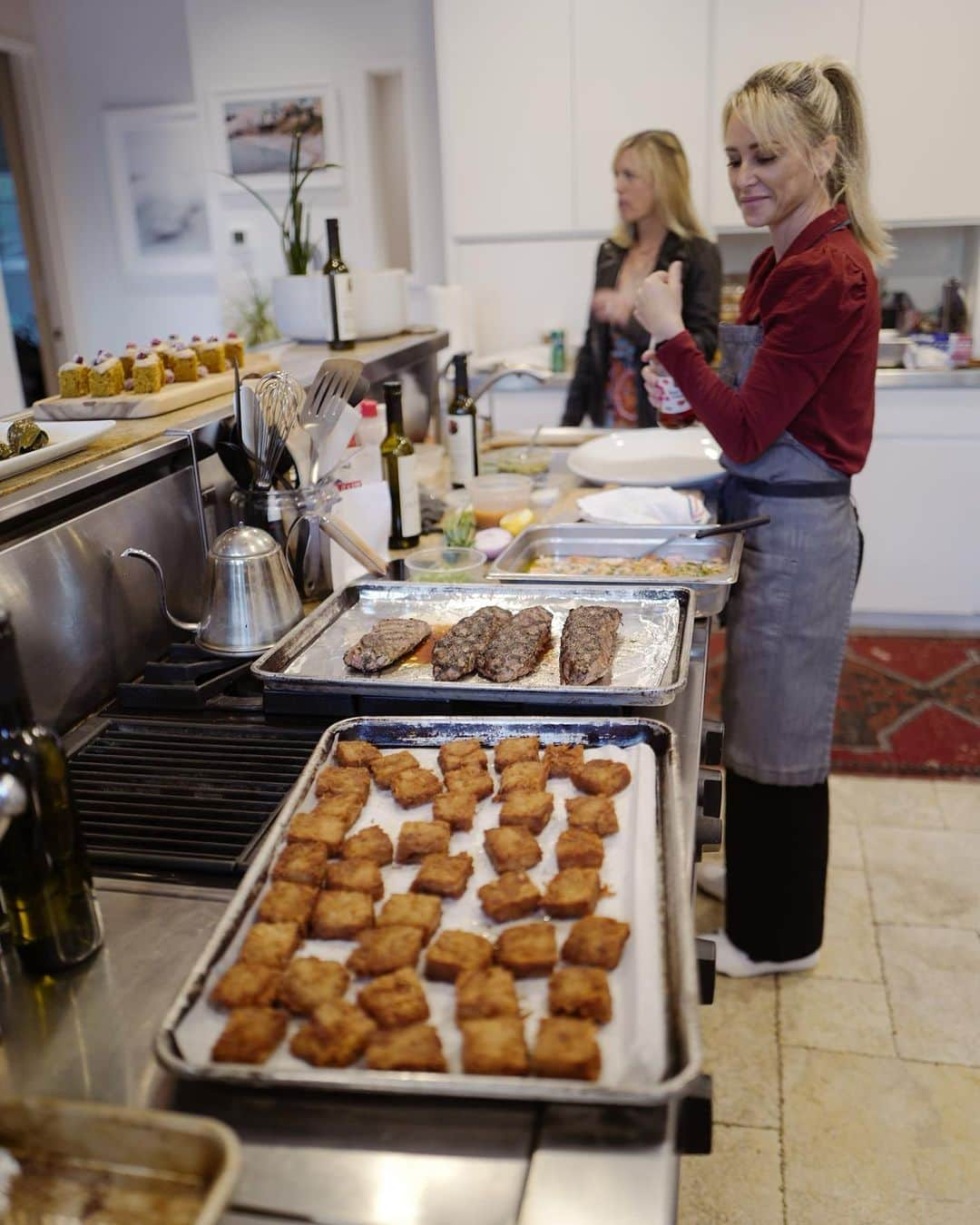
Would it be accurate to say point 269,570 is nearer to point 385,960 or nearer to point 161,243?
point 385,960

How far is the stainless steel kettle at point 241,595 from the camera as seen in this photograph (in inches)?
57.3

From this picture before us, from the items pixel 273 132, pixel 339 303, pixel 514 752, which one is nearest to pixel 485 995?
pixel 514 752

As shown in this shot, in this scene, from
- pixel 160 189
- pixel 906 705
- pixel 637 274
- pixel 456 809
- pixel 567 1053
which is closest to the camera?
pixel 567 1053

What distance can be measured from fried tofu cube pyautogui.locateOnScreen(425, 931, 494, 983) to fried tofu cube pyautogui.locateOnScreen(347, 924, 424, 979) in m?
0.01

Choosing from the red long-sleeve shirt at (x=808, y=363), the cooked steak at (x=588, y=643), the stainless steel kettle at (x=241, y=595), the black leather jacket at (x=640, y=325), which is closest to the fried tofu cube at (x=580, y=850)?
the cooked steak at (x=588, y=643)

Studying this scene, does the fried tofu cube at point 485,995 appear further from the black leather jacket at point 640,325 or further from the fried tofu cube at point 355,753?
the black leather jacket at point 640,325

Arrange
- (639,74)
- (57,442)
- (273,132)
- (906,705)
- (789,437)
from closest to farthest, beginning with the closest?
1. (57,442)
2. (789,437)
3. (906,705)
4. (639,74)
5. (273,132)

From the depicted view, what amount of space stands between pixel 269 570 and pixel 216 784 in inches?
15.7

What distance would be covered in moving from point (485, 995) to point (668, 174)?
304cm

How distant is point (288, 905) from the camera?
0.90 meters

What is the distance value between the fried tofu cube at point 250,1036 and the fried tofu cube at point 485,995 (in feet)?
0.44

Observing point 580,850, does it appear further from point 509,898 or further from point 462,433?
point 462,433

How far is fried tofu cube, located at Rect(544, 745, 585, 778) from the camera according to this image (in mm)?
1135

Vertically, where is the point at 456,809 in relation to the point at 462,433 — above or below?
below
